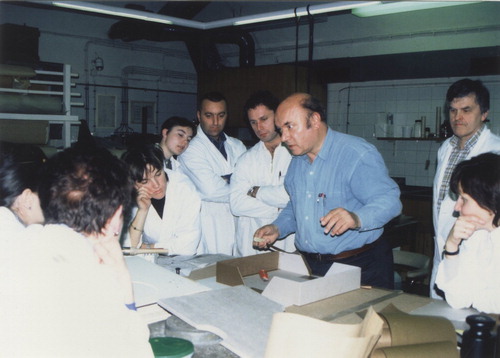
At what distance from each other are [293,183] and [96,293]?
1574 mm

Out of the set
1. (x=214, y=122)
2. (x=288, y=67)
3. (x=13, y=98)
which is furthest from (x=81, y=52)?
(x=214, y=122)

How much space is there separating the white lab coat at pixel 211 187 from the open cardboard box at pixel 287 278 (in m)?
1.21

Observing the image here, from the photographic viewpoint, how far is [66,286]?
2.78 feet

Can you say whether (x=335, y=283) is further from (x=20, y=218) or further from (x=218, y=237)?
(x=218, y=237)

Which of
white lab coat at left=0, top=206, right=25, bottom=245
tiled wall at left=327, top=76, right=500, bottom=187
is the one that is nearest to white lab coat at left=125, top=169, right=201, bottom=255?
white lab coat at left=0, top=206, right=25, bottom=245

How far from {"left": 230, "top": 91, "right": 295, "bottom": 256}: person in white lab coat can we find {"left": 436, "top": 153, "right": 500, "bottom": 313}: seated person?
50.9 inches

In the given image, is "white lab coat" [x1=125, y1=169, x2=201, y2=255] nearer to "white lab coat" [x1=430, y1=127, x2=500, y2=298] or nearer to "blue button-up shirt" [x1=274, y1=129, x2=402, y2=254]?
"blue button-up shirt" [x1=274, y1=129, x2=402, y2=254]

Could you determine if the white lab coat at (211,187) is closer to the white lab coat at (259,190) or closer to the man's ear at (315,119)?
the white lab coat at (259,190)

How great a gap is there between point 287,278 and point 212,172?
151cm

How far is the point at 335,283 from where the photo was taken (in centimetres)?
155

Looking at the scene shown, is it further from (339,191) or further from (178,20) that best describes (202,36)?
(339,191)

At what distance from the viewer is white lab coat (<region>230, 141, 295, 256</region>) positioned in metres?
2.87

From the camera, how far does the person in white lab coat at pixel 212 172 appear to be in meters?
3.09

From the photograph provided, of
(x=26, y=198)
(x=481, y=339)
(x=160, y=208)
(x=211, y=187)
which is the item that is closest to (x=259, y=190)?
(x=211, y=187)
